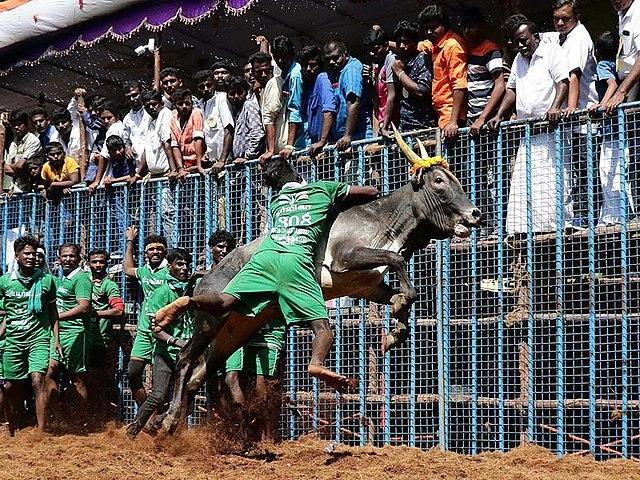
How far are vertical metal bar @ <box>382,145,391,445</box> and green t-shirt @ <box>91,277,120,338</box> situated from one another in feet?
13.5

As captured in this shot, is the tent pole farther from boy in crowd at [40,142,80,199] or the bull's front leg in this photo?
the bull's front leg

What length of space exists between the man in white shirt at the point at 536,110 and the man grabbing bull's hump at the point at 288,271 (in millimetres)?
1724

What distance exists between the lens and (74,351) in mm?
13586

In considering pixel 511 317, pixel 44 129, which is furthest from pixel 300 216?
pixel 44 129

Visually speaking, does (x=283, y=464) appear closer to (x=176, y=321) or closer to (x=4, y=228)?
(x=176, y=321)

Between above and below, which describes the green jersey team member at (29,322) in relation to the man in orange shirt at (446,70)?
below

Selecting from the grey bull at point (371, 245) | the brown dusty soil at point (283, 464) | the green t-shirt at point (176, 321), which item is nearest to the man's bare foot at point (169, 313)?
the grey bull at point (371, 245)

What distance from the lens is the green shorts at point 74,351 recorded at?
13.6 metres

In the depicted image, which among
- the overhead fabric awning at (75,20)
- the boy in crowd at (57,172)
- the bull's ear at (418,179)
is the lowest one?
the bull's ear at (418,179)

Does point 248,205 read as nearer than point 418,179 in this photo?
No

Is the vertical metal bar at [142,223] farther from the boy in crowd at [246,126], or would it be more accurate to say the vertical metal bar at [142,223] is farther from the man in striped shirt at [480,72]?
the man in striped shirt at [480,72]

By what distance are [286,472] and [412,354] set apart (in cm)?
264

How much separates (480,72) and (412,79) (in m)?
0.76

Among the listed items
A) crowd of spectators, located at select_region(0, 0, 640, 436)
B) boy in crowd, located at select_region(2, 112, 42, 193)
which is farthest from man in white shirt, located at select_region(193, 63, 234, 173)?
boy in crowd, located at select_region(2, 112, 42, 193)
